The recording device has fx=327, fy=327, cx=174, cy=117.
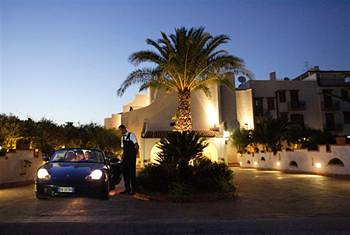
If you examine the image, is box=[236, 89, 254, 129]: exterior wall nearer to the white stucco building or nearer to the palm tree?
the white stucco building

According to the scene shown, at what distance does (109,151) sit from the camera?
28.2 metres

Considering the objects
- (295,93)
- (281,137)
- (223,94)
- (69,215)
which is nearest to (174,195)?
(69,215)

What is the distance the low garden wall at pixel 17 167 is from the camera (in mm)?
14680

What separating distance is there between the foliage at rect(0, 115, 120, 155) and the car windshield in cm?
964

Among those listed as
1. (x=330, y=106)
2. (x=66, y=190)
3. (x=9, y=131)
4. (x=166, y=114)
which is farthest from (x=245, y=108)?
(x=66, y=190)

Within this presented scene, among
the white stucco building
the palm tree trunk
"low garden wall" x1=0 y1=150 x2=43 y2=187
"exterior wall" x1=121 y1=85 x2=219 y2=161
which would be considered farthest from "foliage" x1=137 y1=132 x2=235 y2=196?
"exterior wall" x1=121 y1=85 x2=219 y2=161

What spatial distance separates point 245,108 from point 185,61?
61.7 ft

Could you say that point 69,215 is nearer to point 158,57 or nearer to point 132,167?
point 132,167

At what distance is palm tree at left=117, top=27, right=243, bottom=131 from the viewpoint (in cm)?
1872

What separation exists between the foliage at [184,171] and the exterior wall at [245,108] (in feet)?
82.5

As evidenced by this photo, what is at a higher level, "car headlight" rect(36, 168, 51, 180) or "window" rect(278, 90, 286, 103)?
"window" rect(278, 90, 286, 103)

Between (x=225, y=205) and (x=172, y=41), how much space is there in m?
12.7

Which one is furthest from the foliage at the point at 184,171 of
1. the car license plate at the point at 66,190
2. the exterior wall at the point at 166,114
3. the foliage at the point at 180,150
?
the exterior wall at the point at 166,114

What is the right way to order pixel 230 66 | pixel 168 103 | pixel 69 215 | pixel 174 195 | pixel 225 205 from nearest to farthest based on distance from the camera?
1. pixel 69 215
2. pixel 225 205
3. pixel 174 195
4. pixel 230 66
5. pixel 168 103
